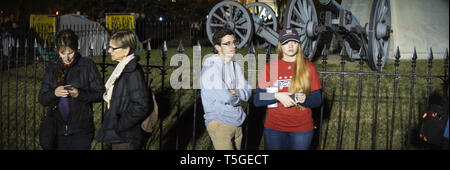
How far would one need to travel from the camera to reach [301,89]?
3.31 meters

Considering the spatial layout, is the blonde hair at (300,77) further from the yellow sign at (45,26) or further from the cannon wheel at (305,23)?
the yellow sign at (45,26)

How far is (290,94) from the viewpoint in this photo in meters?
3.30

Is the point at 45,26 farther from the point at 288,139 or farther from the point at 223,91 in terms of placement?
the point at 288,139

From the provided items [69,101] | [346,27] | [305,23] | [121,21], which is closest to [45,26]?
[121,21]

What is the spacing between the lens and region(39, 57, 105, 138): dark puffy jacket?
354cm

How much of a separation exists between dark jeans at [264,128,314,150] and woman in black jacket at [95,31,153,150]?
3.14 feet

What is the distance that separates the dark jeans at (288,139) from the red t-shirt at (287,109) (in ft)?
0.11

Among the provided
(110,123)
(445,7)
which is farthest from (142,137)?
(445,7)

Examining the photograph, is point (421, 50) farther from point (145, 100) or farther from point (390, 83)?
point (145, 100)

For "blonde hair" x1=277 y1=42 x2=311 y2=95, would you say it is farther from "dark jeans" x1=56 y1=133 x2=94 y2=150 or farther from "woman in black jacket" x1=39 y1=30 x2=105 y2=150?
"dark jeans" x1=56 y1=133 x2=94 y2=150

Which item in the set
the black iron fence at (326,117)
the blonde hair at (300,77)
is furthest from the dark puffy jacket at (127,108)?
the black iron fence at (326,117)

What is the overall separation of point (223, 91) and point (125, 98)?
71 cm

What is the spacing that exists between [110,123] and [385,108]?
4372 mm

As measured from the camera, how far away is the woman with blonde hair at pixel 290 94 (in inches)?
130
